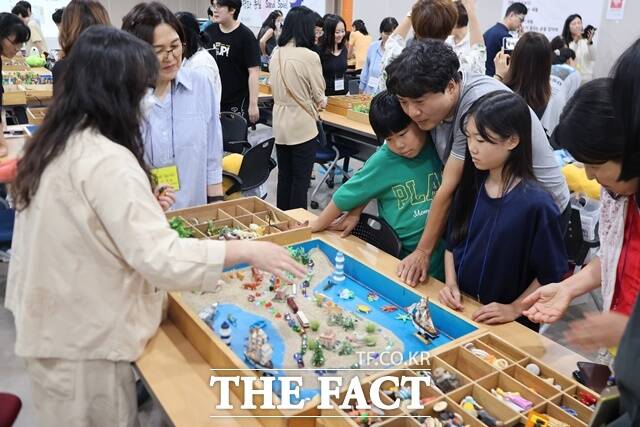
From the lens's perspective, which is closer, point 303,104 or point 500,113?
point 500,113

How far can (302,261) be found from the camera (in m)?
1.99

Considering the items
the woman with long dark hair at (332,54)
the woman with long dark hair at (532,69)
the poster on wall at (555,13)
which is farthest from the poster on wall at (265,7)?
the woman with long dark hair at (532,69)

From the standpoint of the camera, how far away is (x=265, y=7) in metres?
11.0

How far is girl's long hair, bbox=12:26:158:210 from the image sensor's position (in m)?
1.20

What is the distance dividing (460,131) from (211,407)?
1.18 meters

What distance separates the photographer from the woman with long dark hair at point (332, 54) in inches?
230

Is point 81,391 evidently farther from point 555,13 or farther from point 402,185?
point 555,13

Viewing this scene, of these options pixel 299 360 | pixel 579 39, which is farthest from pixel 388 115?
pixel 579 39

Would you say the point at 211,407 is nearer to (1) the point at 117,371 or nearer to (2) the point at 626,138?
(1) the point at 117,371

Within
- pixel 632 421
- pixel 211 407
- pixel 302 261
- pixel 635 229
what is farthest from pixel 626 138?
pixel 302 261

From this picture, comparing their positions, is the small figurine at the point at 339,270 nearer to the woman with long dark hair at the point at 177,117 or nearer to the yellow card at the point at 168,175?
the woman with long dark hair at the point at 177,117

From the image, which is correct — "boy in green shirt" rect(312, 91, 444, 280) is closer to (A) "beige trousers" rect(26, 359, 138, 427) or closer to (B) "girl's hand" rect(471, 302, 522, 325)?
(B) "girl's hand" rect(471, 302, 522, 325)

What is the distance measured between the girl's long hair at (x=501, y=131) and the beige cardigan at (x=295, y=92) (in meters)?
2.10

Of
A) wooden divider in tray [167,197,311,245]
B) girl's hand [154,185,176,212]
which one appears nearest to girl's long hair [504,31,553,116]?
wooden divider in tray [167,197,311,245]
